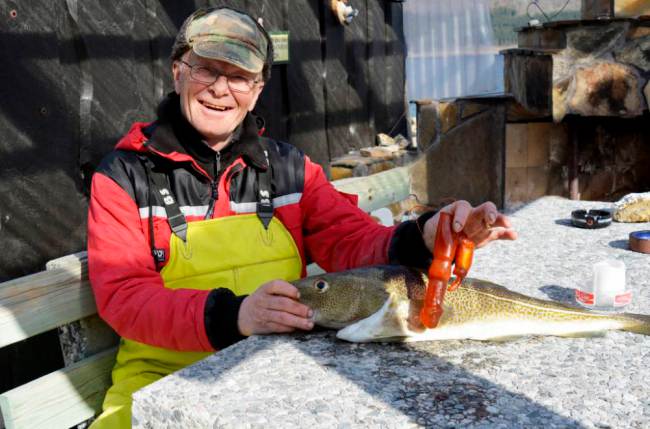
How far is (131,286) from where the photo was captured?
229 cm

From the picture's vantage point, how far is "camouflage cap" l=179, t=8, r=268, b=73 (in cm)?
247

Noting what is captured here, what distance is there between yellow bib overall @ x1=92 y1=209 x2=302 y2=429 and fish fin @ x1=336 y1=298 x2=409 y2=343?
0.57m

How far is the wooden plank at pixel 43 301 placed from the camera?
237cm

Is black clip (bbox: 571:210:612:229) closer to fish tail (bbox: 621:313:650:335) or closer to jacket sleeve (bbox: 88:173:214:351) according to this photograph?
fish tail (bbox: 621:313:650:335)

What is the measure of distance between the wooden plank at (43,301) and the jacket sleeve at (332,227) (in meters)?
0.83

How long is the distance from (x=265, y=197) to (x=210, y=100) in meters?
0.39

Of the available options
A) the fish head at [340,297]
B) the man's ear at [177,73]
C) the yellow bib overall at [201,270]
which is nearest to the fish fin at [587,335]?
the fish head at [340,297]

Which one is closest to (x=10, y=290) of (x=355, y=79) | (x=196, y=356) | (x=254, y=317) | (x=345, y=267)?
(x=196, y=356)

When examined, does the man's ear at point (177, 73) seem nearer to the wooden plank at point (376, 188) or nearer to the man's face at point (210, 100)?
the man's face at point (210, 100)

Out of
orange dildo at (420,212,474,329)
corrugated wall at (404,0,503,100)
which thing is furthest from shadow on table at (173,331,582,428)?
corrugated wall at (404,0,503,100)

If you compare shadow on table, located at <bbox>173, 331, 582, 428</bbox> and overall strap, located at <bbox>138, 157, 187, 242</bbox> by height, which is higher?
overall strap, located at <bbox>138, 157, 187, 242</bbox>

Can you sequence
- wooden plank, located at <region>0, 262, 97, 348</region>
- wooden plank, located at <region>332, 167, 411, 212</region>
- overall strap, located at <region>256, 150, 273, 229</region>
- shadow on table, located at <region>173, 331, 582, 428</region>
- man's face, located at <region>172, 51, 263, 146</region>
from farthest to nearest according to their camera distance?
1. wooden plank, located at <region>332, 167, 411, 212</region>
2. overall strap, located at <region>256, 150, 273, 229</region>
3. man's face, located at <region>172, 51, 263, 146</region>
4. wooden plank, located at <region>0, 262, 97, 348</region>
5. shadow on table, located at <region>173, 331, 582, 428</region>

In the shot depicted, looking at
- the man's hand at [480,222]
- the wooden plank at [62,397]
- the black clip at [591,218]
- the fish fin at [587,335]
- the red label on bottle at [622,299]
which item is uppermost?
the man's hand at [480,222]

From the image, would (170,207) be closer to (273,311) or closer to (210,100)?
(210,100)
